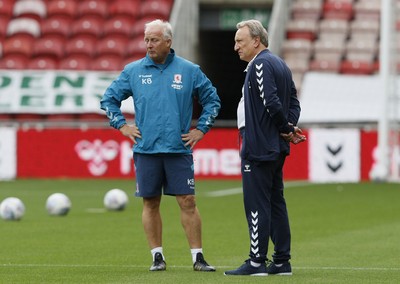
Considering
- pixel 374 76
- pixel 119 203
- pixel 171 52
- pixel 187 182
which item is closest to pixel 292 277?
pixel 187 182

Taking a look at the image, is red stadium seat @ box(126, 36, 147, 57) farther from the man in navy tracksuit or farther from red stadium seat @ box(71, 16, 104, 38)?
the man in navy tracksuit

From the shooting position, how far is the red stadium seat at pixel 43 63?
109ft

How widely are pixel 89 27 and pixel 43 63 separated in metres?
2.01

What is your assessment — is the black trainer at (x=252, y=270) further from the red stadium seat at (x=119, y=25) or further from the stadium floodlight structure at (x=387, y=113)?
the red stadium seat at (x=119, y=25)

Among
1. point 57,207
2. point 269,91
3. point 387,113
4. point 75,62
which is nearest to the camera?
point 269,91

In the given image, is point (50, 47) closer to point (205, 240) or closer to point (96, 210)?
point (96, 210)

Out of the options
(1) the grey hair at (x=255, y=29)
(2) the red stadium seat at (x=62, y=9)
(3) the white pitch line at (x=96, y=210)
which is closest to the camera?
(1) the grey hair at (x=255, y=29)

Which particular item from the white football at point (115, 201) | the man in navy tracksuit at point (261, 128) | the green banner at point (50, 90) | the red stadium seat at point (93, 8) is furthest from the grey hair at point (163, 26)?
the red stadium seat at point (93, 8)

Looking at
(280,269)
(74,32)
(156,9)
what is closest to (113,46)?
(74,32)

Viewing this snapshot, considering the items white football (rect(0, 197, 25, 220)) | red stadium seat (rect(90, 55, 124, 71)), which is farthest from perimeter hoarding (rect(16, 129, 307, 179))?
white football (rect(0, 197, 25, 220))

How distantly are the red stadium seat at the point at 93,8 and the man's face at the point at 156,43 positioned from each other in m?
25.0

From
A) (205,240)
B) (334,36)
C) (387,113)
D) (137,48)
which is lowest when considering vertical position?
(205,240)

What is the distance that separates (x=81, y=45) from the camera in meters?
34.1

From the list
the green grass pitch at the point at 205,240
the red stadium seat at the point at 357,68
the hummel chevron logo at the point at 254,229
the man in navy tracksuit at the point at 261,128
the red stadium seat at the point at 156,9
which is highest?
the red stadium seat at the point at 156,9
